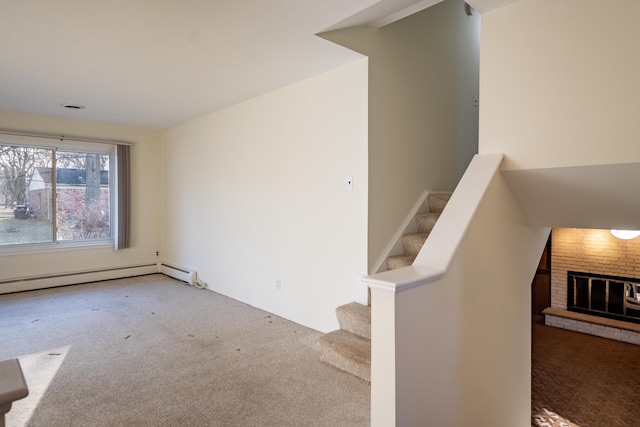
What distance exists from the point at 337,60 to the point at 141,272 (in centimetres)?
472

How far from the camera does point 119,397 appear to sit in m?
2.30

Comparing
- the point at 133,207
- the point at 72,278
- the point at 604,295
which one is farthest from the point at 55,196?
the point at 604,295

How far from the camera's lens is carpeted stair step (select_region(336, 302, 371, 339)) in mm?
2726

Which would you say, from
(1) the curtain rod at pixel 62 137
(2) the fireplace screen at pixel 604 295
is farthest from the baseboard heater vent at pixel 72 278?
(2) the fireplace screen at pixel 604 295

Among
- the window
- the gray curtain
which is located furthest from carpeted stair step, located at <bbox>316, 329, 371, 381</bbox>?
the window

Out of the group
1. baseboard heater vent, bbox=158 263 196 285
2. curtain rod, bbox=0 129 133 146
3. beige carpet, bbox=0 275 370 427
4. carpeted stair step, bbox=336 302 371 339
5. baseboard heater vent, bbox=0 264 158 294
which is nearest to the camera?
beige carpet, bbox=0 275 370 427

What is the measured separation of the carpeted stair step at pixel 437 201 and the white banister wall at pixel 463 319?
3.17 ft

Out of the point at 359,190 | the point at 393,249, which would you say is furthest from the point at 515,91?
the point at 393,249

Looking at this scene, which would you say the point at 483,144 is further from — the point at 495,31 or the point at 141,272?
the point at 141,272

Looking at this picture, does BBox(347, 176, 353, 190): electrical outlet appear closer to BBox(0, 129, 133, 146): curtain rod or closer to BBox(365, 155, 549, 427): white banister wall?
BBox(365, 155, 549, 427): white banister wall

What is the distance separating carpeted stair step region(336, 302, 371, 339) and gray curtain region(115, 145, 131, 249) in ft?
13.5

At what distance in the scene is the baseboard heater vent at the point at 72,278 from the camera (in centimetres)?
479

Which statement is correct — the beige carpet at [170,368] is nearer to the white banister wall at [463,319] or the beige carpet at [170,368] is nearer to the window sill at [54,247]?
the white banister wall at [463,319]

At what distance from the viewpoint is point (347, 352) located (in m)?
2.61
